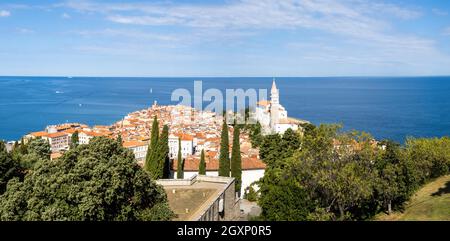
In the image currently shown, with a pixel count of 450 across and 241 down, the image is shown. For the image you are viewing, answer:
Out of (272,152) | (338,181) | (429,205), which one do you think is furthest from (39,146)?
(429,205)

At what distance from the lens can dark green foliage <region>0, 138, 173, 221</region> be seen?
507 inches

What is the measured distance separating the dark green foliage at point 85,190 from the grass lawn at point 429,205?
12.7 metres

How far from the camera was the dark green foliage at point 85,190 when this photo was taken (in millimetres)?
12883

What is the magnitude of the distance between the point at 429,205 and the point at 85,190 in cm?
1731

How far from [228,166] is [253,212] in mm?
5331

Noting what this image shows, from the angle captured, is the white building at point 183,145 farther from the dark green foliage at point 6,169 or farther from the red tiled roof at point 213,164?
the dark green foliage at point 6,169

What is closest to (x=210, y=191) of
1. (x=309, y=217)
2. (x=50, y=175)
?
(x=309, y=217)

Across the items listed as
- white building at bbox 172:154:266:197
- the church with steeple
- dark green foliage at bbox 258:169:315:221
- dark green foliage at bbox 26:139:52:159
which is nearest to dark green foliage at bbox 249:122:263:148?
the church with steeple

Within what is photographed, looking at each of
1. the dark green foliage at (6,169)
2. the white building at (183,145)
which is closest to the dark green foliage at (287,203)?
the dark green foliage at (6,169)

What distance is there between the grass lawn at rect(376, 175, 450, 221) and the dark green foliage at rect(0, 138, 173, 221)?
41.6ft

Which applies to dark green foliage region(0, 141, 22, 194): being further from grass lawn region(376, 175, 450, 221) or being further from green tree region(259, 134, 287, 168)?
green tree region(259, 134, 287, 168)

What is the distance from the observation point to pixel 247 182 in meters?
36.2

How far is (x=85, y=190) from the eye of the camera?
13055 mm

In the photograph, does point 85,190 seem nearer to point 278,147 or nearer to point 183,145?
point 278,147
